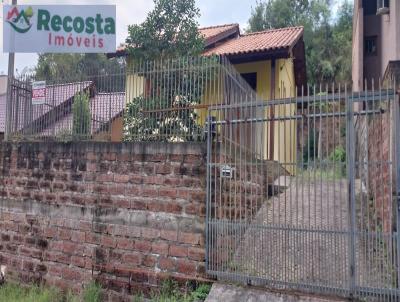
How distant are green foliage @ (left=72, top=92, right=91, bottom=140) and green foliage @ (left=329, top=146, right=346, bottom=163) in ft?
11.6

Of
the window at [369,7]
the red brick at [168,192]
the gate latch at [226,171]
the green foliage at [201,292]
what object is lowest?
the green foliage at [201,292]

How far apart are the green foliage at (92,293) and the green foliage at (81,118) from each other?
2.12 metres

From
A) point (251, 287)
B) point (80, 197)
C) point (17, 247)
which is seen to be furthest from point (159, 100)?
point (17, 247)

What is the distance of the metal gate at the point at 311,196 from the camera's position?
407 centimetres

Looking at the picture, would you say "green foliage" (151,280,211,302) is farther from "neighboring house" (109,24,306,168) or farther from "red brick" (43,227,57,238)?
"neighboring house" (109,24,306,168)

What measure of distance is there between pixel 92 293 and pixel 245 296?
80.9 inches

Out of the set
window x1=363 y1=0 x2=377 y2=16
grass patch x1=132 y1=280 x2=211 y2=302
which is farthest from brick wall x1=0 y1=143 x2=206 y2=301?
window x1=363 y1=0 x2=377 y2=16

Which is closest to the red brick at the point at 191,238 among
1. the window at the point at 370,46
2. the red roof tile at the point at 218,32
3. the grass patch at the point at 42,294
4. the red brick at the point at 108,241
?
the red brick at the point at 108,241

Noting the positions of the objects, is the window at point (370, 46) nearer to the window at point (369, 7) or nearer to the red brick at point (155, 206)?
the window at point (369, 7)

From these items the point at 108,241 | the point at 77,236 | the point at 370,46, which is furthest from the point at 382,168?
the point at 370,46

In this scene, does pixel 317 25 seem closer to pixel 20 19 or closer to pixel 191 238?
pixel 20 19

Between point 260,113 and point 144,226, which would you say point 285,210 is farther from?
point 144,226

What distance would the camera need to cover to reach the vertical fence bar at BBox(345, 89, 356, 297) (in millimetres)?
4059

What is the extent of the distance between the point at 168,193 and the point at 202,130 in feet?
2.86
